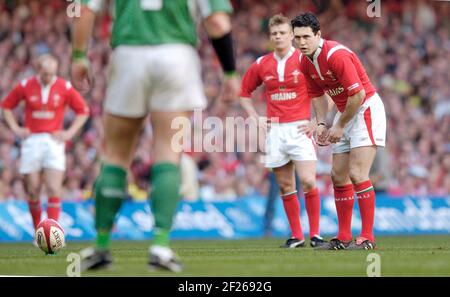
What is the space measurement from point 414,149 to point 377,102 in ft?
36.5

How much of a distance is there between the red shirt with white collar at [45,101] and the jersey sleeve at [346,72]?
16.3 feet

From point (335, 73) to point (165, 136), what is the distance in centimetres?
343

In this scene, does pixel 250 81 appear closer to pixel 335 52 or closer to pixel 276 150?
pixel 276 150

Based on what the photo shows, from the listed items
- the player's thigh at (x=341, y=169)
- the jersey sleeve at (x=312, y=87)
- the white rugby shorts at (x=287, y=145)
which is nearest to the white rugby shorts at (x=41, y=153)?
the white rugby shorts at (x=287, y=145)

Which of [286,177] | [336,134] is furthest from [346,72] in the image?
[286,177]

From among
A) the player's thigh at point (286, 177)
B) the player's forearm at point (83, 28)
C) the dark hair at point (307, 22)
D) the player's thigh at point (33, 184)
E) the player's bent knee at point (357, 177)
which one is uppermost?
the player's forearm at point (83, 28)

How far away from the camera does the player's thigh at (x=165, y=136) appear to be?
677cm

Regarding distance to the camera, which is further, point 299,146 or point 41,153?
point 41,153

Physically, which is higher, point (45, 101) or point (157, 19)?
point (157, 19)

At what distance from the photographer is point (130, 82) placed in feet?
22.2

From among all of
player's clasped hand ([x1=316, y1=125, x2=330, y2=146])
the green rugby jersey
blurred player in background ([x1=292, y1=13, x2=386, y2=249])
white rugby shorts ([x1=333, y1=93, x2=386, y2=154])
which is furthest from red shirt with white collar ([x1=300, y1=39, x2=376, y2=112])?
the green rugby jersey

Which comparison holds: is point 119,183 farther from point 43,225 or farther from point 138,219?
point 138,219

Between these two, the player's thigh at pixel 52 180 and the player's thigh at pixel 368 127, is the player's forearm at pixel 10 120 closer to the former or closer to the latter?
the player's thigh at pixel 52 180
